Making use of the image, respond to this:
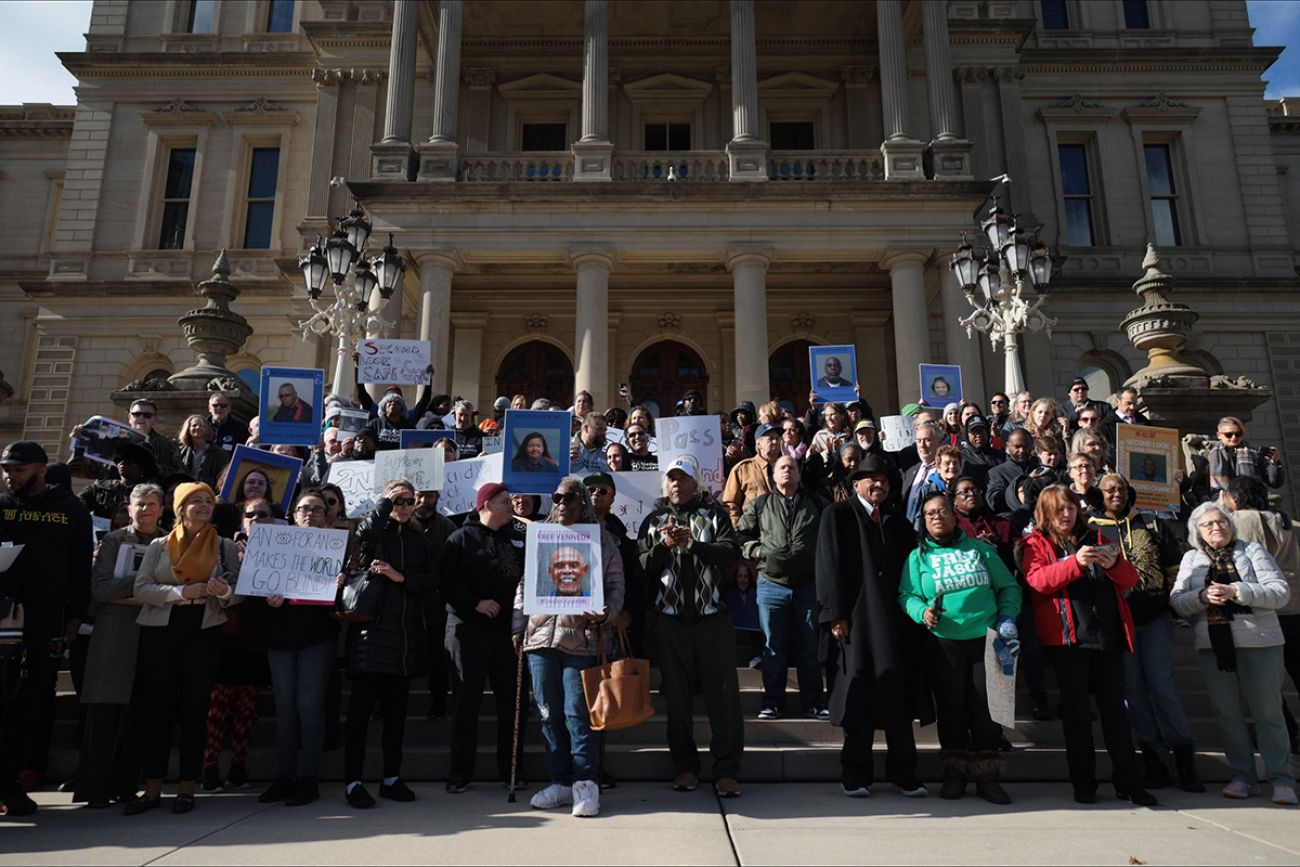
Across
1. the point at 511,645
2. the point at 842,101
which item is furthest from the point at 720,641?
the point at 842,101

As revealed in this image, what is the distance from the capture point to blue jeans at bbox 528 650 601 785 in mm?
5738

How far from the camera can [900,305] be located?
752 inches

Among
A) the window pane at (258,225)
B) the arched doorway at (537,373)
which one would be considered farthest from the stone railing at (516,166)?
the window pane at (258,225)

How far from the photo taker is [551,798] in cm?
566

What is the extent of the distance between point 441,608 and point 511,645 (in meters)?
0.88

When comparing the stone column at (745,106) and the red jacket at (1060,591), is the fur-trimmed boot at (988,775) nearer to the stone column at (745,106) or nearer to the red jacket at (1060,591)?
the red jacket at (1060,591)

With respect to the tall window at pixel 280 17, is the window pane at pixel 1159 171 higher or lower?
lower

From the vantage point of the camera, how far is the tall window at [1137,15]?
26922mm

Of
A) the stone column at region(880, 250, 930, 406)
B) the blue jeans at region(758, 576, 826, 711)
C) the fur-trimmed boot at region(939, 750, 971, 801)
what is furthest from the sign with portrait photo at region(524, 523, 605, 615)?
the stone column at region(880, 250, 930, 406)

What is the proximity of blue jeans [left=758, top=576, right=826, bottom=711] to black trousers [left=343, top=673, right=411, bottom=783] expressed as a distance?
110 inches

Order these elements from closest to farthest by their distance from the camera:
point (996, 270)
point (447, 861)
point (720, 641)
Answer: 1. point (447, 861)
2. point (720, 641)
3. point (996, 270)

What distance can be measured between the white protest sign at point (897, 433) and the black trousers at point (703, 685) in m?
5.56

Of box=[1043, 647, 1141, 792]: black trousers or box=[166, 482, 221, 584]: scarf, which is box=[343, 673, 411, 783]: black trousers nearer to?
box=[166, 482, 221, 584]: scarf

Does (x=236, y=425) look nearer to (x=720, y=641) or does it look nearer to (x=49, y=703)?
(x=49, y=703)
